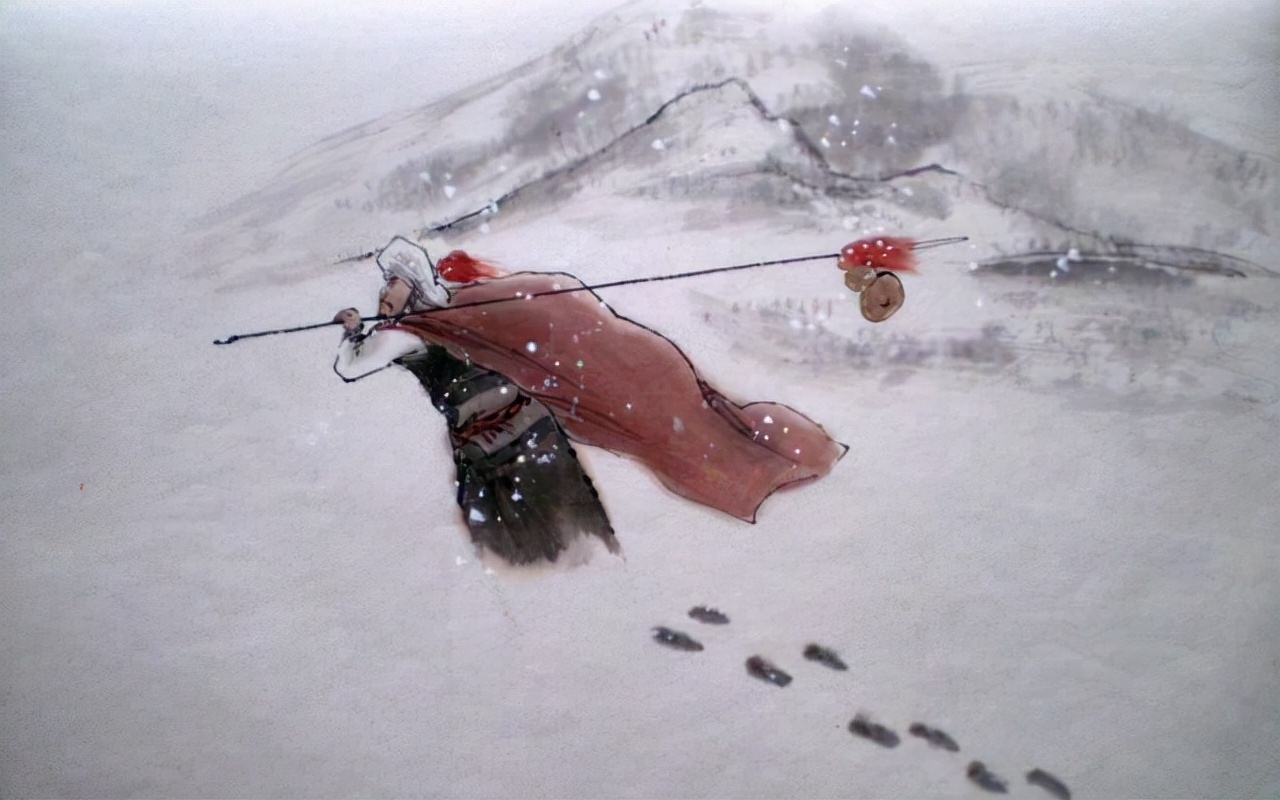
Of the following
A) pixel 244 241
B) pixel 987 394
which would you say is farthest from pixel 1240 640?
pixel 244 241

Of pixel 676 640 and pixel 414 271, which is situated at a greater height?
pixel 414 271

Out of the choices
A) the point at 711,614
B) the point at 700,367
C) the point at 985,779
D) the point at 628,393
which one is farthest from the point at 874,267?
the point at 985,779

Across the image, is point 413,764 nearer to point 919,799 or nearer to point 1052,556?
point 919,799

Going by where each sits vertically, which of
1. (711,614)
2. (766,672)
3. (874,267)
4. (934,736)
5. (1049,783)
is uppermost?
(874,267)

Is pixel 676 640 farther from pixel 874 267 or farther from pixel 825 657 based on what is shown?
pixel 874 267

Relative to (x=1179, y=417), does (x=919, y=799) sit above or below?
below

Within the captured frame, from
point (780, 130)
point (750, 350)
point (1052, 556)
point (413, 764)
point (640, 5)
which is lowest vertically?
point (413, 764)

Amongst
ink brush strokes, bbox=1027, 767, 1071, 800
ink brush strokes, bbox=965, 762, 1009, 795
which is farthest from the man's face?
ink brush strokes, bbox=1027, 767, 1071, 800

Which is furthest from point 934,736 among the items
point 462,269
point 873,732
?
point 462,269
